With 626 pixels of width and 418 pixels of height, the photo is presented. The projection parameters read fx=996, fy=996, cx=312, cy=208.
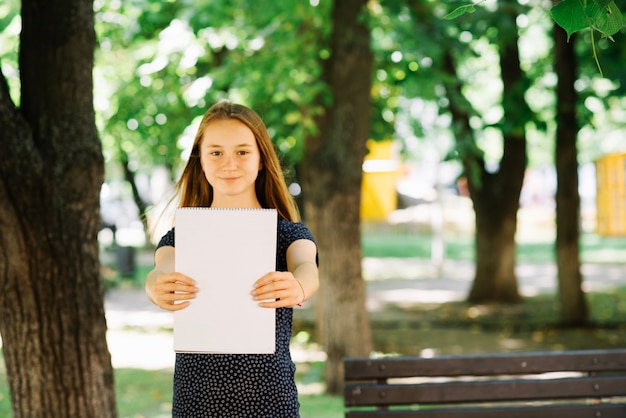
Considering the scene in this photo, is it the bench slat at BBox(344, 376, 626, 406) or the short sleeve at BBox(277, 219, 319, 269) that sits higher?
the short sleeve at BBox(277, 219, 319, 269)

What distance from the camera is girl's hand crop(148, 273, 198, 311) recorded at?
8.34ft

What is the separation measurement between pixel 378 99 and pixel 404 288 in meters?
7.42

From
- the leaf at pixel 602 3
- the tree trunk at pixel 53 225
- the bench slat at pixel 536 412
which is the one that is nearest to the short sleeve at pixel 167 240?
the leaf at pixel 602 3

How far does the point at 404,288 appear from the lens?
1967 cm

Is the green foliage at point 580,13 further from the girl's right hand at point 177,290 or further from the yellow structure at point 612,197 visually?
the yellow structure at point 612,197

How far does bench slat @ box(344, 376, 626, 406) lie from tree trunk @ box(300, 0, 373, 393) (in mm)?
4281

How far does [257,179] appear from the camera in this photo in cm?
308

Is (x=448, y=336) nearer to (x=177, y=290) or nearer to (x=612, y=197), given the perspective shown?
(x=612, y=197)

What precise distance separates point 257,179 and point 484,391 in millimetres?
2208

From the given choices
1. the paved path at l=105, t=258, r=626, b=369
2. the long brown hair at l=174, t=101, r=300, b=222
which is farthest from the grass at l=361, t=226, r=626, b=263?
the long brown hair at l=174, t=101, r=300, b=222

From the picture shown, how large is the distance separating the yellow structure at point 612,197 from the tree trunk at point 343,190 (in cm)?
893

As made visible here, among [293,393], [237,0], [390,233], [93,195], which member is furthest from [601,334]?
[390,233]

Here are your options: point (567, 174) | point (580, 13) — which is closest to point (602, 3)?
point (580, 13)

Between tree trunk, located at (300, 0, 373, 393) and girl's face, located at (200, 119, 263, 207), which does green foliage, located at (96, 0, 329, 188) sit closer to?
tree trunk, located at (300, 0, 373, 393)
